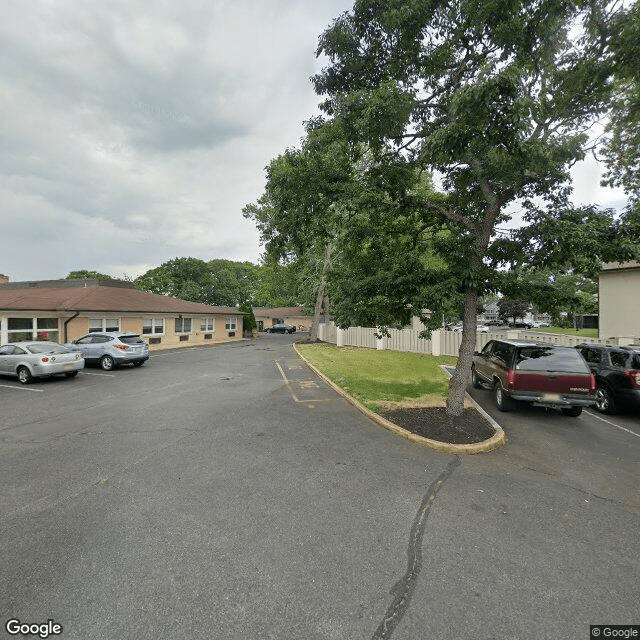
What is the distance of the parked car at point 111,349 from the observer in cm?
1463

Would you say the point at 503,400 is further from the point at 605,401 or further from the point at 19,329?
the point at 19,329

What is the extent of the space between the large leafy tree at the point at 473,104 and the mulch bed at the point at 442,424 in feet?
1.34

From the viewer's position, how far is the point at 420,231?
752 cm

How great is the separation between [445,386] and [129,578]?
32.1 feet

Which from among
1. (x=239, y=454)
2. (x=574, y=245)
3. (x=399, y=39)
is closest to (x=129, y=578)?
(x=239, y=454)

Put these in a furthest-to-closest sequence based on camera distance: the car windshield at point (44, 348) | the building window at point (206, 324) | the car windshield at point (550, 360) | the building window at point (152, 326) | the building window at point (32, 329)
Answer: the building window at point (206, 324), the building window at point (152, 326), the building window at point (32, 329), the car windshield at point (44, 348), the car windshield at point (550, 360)

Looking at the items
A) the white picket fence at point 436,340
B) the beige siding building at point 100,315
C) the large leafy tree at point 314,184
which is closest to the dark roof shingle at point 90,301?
the beige siding building at point 100,315

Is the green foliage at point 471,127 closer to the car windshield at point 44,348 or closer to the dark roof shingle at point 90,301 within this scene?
the car windshield at point 44,348

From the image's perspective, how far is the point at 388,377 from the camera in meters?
12.2

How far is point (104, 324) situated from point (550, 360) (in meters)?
22.8

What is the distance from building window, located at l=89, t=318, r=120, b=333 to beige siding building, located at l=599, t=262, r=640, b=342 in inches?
1073

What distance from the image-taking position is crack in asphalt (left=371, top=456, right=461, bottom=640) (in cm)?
243

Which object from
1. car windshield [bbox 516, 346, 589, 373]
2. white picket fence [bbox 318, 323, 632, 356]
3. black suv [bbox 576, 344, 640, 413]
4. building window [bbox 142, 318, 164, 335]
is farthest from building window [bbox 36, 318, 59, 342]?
black suv [bbox 576, 344, 640, 413]

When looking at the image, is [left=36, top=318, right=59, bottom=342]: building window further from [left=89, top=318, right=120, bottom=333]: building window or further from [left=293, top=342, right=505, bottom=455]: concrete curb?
[left=293, top=342, right=505, bottom=455]: concrete curb
